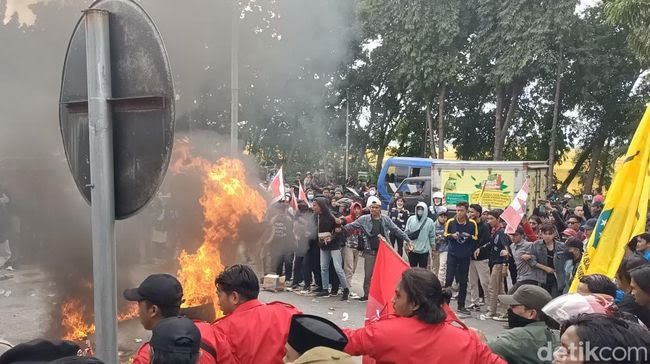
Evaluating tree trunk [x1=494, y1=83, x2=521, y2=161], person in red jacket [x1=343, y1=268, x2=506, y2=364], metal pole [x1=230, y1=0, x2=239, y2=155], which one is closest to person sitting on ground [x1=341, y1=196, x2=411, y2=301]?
metal pole [x1=230, y1=0, x2=239, y2=155]

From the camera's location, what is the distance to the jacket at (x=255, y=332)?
3.01 meters

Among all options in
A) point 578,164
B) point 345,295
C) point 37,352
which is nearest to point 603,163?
point 578,164

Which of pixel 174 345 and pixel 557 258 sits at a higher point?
pixel 174 345

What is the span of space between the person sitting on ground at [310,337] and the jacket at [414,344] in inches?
10.7

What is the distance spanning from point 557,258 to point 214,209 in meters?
4.95

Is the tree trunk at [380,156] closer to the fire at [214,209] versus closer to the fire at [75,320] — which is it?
the fire at [214,209]

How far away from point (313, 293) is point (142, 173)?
25.9ft

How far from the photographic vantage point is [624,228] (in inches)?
182

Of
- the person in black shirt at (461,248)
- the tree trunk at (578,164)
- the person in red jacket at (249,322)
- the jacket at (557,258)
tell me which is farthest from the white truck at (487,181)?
the person in red jacket at (249,322)

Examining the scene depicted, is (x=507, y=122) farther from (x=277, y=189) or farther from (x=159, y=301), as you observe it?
(x=159, y=301)

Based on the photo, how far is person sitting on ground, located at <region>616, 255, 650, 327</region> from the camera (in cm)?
379

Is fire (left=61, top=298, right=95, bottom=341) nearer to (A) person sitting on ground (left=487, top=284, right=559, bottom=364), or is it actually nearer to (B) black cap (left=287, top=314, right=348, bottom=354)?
(B) black cap (left=287, top=314, right=348, bottom=354)

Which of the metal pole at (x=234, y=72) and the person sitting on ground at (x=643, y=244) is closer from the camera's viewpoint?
the person sitting on ground at (x=643, y=244)

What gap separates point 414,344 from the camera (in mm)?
2742
